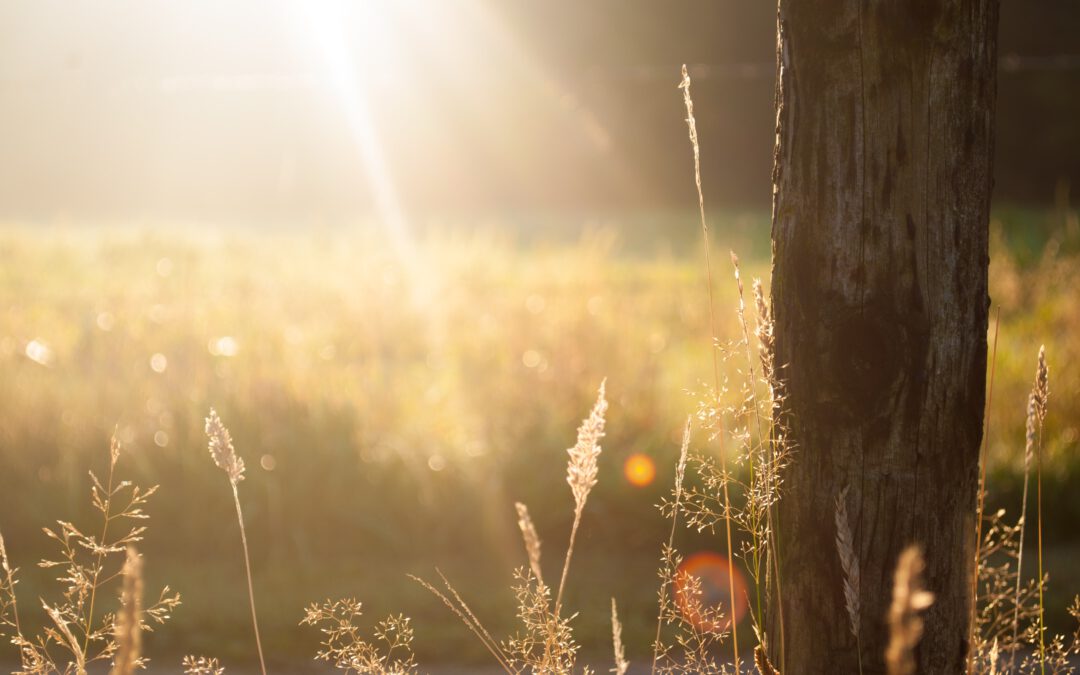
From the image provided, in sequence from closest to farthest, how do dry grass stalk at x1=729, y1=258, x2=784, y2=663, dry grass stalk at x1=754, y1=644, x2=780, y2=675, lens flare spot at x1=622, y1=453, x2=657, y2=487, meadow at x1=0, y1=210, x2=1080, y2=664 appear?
1. dry grass stalk at x1=729, y1=258, x2=784, y2=663
2. dry grass stalk at x1=754, y1=644, x2=780, y2=675
3. meadow at x1=0, y1=210, x2=1080, y2=664
4. lens flare spot at x1=622, y1=453, x2=657, y2=487

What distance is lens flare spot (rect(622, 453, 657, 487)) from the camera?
187 inches

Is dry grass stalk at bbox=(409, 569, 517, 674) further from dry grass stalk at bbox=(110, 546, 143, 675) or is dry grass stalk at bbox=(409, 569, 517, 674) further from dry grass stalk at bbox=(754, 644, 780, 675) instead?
dry grass stalk at bbox=(110, 546, 143, 675)

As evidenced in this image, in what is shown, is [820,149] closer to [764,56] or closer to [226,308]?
[226,308]

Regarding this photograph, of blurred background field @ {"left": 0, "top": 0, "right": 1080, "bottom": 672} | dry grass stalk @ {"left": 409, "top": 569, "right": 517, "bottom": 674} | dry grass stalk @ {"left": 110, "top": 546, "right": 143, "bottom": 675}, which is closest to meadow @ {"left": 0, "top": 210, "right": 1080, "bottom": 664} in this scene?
blurred background field @ {"left": 0, "top": 0, "right": 1080, "bottom": 672}

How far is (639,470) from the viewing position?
4793mm

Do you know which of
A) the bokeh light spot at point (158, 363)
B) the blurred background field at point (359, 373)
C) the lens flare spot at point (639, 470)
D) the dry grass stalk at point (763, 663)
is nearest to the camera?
the dry grass stalk at point (763, 663)

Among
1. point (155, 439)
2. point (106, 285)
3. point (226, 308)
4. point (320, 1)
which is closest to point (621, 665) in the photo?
point (155, 439)

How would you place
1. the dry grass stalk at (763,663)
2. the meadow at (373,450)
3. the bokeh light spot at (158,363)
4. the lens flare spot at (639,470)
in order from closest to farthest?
the dry grass stalk at (763,663)
the meadow at (373,450)
the lens flare spot at (639,470)
the bokeh light spot at (158,363)

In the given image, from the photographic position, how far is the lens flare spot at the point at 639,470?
4.76 m

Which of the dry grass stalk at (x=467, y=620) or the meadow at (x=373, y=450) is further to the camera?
the meadow at (x=373, y=450)

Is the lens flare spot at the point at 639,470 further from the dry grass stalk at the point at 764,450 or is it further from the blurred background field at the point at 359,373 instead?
the dry grass stalk at the point at 764,450

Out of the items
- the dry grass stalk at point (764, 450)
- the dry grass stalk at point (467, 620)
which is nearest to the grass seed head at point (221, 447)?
the dry grass stalk at point (467, 620)

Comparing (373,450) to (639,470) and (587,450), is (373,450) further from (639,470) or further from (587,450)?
(587,450)

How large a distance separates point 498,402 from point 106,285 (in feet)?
16.9
